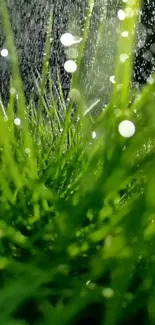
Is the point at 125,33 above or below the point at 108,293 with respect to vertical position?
above

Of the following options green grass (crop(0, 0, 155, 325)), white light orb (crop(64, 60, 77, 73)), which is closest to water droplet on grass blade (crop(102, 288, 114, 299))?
green grass (crop(0, 0, 155, 325))

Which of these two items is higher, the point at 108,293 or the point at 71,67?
the point at 71,67

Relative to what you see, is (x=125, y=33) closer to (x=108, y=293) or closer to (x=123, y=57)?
(x=123, y=57)

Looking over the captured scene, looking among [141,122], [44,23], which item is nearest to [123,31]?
[141,122]

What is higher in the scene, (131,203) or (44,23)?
(44,23)

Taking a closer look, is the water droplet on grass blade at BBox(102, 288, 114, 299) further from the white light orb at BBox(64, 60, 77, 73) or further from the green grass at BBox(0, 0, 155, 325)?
the white light orb at BBox(64, 60, 77, 73)

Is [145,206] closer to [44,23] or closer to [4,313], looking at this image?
[4,313]

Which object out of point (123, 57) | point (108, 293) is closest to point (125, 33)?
point (123, 57)

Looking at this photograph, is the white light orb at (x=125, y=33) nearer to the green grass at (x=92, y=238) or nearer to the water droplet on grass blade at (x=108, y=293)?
the green grass at (x=92, y=238)
